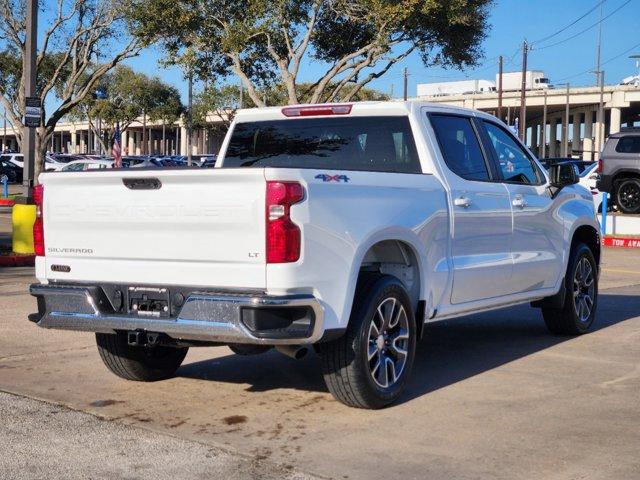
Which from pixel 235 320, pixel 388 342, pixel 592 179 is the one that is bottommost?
pixel 388 342

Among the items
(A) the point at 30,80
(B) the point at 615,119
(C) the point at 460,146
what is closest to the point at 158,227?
(C) the point at 460,146

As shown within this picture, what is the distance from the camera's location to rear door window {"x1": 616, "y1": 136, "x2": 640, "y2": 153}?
85.0ft

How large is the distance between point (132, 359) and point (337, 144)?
2.15 meters

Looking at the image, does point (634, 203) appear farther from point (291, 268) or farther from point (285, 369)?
point (291, 268)

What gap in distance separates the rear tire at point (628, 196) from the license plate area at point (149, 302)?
73.3ft

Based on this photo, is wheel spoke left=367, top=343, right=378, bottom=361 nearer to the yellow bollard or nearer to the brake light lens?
the brake light lens

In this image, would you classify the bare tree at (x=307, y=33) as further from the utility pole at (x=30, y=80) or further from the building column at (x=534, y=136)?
the building column at (x=534, y=136)

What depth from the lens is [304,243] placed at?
540cm

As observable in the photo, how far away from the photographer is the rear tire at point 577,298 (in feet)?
28.8

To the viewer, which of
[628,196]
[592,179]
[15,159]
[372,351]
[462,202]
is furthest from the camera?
[15,159]

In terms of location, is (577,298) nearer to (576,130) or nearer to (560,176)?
(560,176)

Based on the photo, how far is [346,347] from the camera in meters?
5.80

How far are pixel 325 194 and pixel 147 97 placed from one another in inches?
3256

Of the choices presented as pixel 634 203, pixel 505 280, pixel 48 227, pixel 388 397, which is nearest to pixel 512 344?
pixel 505 280
